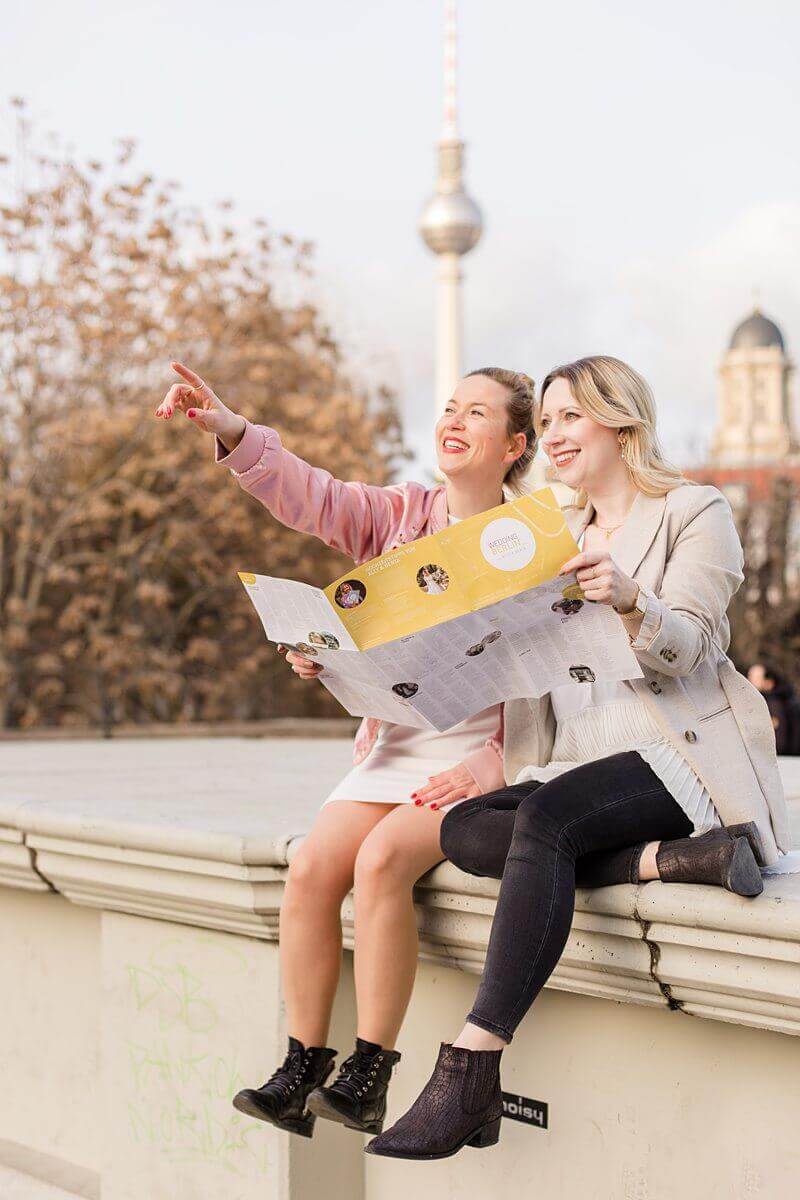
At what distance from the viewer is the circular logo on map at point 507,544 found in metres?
2.17

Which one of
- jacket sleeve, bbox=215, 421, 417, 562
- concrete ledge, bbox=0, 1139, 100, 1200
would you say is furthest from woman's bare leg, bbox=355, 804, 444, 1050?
concrete ledge, bbox=0, 1139, 100, 1200

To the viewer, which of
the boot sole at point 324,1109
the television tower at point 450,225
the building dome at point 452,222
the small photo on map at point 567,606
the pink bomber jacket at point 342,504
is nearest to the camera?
the small photo on map at point 567,606

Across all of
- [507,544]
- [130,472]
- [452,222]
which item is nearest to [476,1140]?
[507,544]

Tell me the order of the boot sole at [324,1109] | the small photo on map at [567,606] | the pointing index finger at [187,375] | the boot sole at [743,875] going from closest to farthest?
the boot sole at [743,875]
the small photo on map at [567,606]
the boot sole at [324,1109]
the pointing index finger at [187,375]

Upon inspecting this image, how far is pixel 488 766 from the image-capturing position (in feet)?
8.82

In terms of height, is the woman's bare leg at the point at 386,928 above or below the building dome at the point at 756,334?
below

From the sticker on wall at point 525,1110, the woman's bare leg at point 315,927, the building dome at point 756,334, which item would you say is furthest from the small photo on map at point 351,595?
the building dome at point 756,334

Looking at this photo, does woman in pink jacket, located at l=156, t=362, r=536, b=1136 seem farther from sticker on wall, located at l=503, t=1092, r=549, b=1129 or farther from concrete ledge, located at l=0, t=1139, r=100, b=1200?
concrete ledge, located at l=0, t=1139, r=100, b=1200

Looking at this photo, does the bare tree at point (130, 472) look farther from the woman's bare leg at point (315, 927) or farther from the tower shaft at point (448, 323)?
the tower shaft at point (448, 323)

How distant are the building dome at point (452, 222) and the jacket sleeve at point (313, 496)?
4528 centimetres

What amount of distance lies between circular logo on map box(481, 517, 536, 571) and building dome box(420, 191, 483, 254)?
151 feet

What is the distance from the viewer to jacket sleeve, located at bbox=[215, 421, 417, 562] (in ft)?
9.44

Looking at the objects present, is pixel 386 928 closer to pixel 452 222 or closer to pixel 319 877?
pixel 319 877

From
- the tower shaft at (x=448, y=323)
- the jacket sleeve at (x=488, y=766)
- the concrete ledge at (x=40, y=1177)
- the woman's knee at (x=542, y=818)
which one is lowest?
the concrete ledge at (x=40, y=1177)
